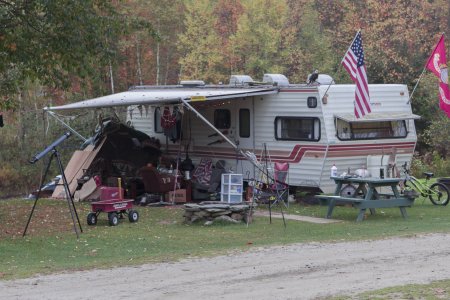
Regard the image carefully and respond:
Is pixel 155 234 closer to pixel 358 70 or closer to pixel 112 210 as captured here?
pixel 112 210

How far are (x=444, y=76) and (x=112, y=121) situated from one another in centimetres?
826

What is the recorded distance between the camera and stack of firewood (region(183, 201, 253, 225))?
15891mm

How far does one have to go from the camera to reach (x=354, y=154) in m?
18.8

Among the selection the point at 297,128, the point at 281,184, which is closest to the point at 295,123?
the point at 297,128

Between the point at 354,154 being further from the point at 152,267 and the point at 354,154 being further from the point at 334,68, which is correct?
the point at 334,68

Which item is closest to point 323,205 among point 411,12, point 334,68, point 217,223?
point 217,223

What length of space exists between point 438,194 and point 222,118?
17.7ft

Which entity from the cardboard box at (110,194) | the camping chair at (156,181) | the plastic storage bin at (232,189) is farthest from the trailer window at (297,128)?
the cardboard box at (110,194)

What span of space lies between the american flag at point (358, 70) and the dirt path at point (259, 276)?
621cm

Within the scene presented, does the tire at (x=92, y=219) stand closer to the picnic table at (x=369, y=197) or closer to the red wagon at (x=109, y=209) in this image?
the red wagon at (x=109, y=209)

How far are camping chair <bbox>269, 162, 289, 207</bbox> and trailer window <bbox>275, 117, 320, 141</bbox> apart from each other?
2.17 feet

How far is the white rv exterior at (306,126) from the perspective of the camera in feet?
60.8

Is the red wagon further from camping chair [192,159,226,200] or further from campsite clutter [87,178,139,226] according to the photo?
camping chair [192,159,226,200]

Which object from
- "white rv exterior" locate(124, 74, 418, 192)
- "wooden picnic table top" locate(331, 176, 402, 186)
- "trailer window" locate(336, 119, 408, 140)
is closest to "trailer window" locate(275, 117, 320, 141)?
"white rv exterior" locate(124, 74, 418, 192)
